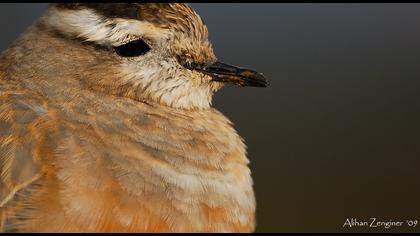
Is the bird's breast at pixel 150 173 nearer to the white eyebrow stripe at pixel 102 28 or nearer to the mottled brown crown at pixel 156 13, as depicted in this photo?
the white eyebrow stripe at pixel 102 28

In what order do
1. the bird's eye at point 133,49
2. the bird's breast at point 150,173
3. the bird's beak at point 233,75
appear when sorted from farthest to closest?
the bird's beak at point 233,75, the bird's eye at point 133,49, the bird's breast at point 150,173

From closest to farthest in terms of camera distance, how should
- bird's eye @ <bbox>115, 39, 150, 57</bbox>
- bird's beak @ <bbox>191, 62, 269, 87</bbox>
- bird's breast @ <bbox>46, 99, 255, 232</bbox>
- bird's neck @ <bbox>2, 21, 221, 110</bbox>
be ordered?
bird's breast @ <bbox>46, 99, 255, 232</bbox>
bird's neck @ <bbox>2, 21, 221, 110</bbox>
bird's eye @ <bbox>115, 39, 150, 57</bbox>
bird's beak @ <bbox>191, 62, 269, 87</bbox>

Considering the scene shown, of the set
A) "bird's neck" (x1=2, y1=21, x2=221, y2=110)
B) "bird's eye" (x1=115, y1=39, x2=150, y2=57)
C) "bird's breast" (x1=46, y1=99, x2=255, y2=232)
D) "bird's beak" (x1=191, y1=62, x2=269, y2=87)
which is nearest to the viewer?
"bird's breast" (x1=46, y1=99, x2=255, y2=232)

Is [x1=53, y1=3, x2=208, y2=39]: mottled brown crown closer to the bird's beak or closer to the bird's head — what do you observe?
the bird's head

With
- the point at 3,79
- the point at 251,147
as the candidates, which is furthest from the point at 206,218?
the point at 251,147

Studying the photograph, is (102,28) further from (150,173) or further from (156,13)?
(150,173)

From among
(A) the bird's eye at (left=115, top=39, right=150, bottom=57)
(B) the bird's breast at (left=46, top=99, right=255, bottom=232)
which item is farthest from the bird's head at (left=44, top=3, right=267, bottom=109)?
(B) the bird's breast at (left=46, top=99, right=255, bottom=232)

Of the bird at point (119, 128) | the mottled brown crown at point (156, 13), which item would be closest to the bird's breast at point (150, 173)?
the bird at point (119, 128)

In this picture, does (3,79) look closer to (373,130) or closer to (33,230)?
(33,230)
